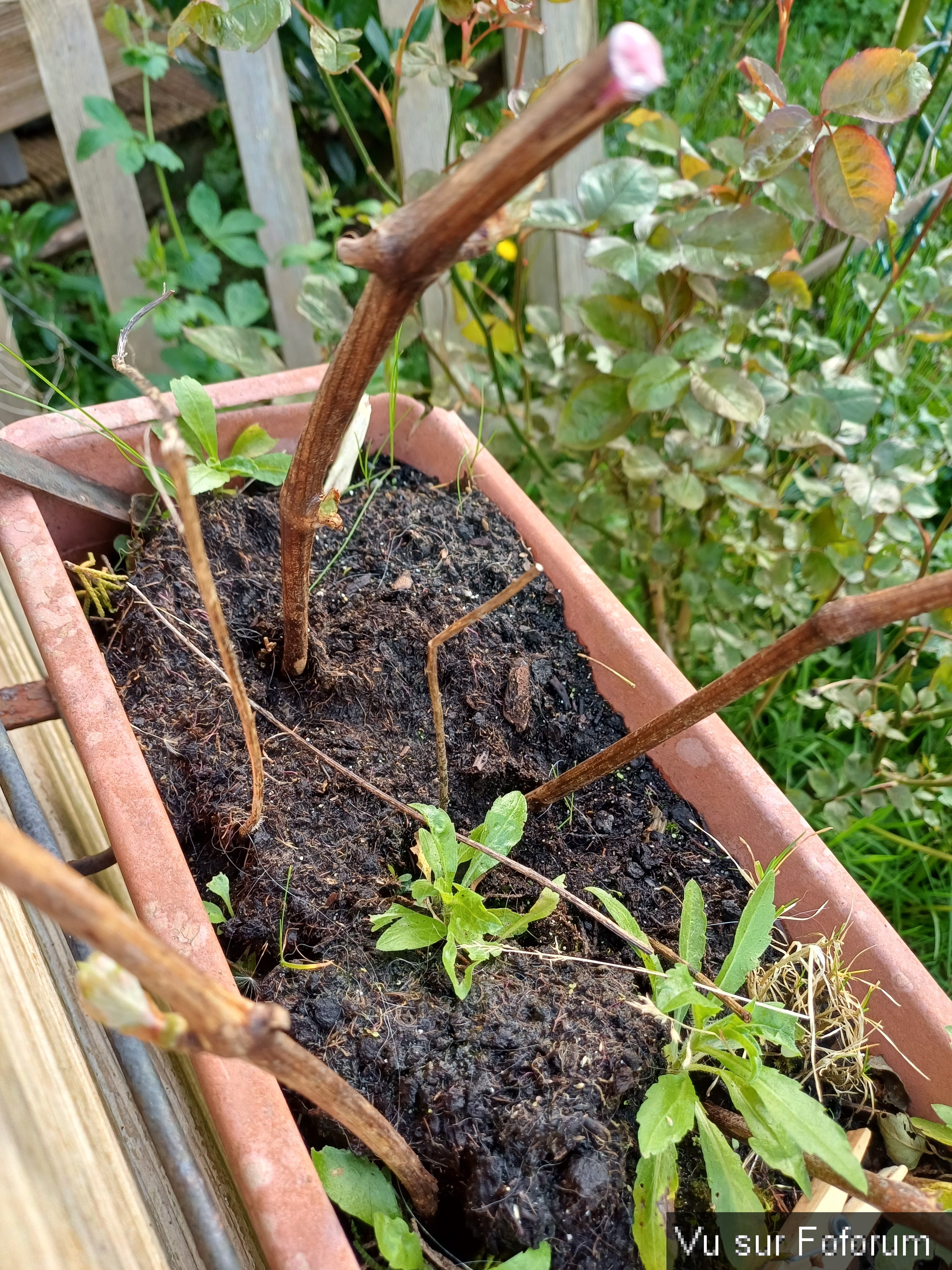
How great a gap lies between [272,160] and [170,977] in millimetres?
1748

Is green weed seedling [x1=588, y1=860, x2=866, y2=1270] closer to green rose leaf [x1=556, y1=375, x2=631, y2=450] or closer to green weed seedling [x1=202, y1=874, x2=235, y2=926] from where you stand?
green weed seedling [x1=202, y1=874, x2=235, y2=926]

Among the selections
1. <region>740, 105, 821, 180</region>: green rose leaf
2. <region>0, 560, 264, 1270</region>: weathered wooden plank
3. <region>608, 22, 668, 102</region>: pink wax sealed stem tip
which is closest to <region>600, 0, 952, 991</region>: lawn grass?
<region>740, 105, 821, 180</region>: green rose leaf

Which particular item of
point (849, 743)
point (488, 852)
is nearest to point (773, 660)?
point (488, 852)

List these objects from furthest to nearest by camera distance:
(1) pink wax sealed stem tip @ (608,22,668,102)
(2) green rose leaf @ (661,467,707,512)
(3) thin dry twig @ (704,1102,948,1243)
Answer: (2) green rose leaf @ (661,467,707,512) → (3) thin dry twig @ (704,1102,948,1243) → (1) pink wax sealed stem tip @ (608,22,668,102)

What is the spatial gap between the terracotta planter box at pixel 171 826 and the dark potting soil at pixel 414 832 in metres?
0.04

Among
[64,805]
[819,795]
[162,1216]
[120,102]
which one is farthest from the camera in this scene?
[120,102]

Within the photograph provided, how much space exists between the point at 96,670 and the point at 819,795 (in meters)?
1.00

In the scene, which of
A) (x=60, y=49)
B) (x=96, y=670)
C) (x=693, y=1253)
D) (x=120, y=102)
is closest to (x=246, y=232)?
(x=60, y=49)

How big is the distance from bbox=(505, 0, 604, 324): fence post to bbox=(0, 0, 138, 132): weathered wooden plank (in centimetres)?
76

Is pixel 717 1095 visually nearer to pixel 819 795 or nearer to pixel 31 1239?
pixel 31 1239

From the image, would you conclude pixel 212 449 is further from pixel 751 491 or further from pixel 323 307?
pixel 751 491

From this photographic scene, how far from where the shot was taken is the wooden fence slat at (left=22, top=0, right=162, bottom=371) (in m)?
1.50

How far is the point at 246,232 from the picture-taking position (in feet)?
5.77

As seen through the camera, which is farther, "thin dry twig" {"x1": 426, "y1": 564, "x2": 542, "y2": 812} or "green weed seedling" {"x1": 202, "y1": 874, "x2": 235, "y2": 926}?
"green weed seedling" {"x1": 202, "y1": 874, "x2": 235, "y2": 926}
